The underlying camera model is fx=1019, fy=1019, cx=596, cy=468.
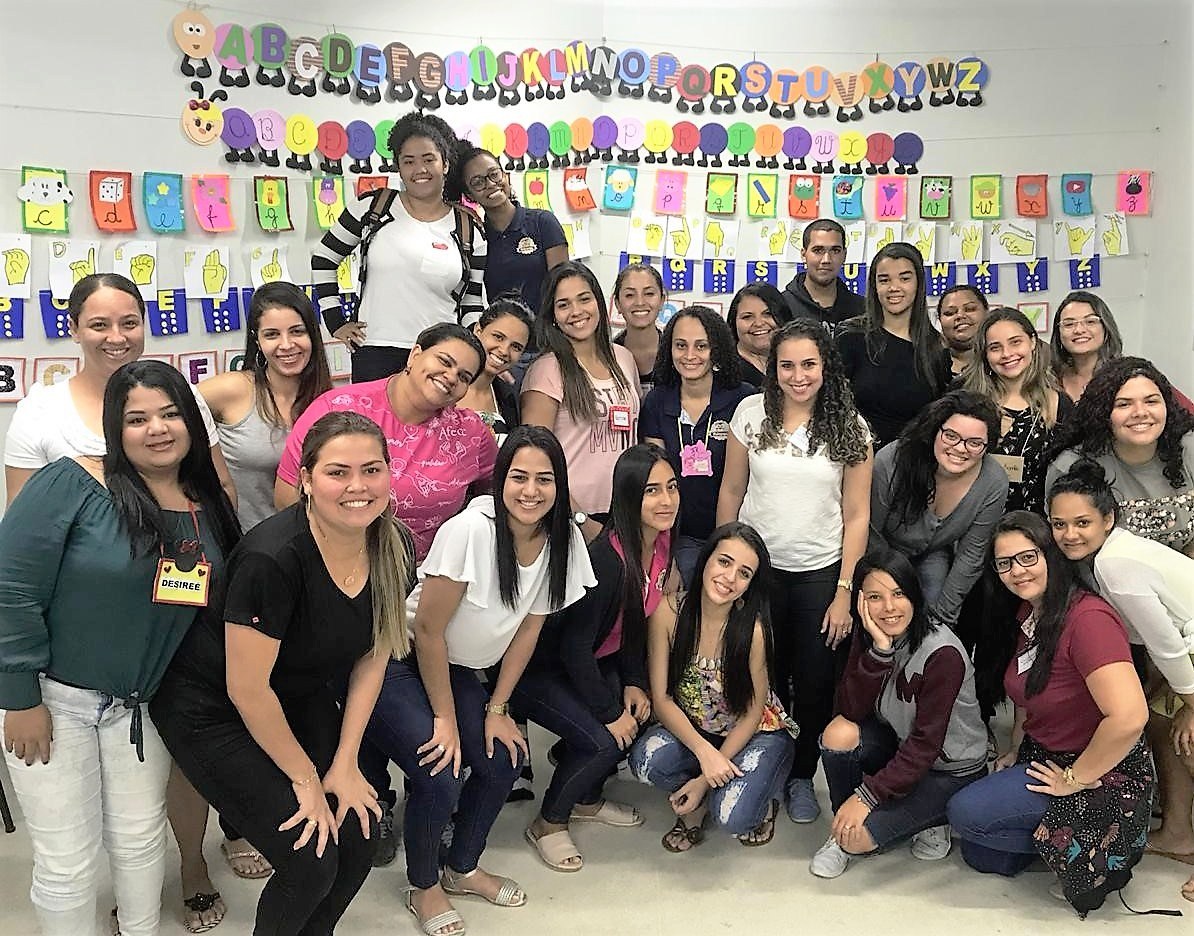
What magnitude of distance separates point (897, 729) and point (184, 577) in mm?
1742

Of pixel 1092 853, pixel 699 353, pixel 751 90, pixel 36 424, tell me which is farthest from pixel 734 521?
pixel 751 90

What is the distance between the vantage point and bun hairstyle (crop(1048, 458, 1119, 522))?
7.89 feet

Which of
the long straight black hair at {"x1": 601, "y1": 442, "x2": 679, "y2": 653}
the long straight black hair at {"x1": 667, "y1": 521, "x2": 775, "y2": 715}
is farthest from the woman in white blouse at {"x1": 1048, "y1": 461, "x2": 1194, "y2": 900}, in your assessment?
the long straight black hair at {"x1": 601, "y1": 442, "x2": 679, "y2": 653}

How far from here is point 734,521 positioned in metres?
A: 2.76

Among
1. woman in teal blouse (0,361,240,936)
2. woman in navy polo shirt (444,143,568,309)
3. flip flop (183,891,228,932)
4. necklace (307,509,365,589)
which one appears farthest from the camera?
woman in navy polo shirt (444,143,568,309)

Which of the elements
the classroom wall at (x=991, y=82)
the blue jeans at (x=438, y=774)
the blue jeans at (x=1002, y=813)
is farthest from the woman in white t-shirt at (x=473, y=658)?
the classroom wall at (x=991, y=82)

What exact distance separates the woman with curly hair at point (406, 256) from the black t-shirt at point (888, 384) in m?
1.21

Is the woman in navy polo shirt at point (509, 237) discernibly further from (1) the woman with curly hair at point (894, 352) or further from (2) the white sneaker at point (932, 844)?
(2) the white sneaker at point (932, 844)

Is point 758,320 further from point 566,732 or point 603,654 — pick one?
point 566,732

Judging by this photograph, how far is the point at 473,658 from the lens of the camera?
241 centimetres

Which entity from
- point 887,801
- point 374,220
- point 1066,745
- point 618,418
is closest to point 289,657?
point 618,418

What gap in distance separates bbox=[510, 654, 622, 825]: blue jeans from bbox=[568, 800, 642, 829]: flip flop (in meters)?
0.18

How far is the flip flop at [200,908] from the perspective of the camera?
2.24m

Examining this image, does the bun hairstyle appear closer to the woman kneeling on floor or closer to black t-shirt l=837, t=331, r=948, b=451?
the woman kneeling on floor
